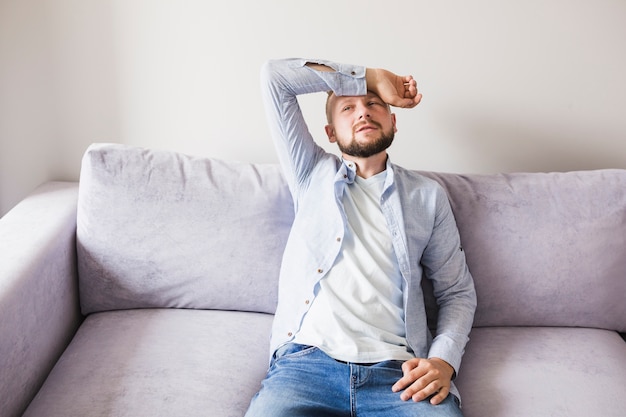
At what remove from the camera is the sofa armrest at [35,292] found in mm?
1436

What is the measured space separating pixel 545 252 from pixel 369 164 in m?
0.55

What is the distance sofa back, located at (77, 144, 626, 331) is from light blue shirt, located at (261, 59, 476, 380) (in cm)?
12

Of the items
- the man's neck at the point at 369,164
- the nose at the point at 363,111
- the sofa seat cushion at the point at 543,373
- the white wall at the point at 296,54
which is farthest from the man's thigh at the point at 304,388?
the white wall at the point at 296,54

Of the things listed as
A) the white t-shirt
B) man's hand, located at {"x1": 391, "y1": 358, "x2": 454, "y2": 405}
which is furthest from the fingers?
man's hand, located at {"x1": 391, "y1": 358, "x2": 454, "y2": 405}

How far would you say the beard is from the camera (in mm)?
1641

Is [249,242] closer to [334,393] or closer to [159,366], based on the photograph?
[159,366]

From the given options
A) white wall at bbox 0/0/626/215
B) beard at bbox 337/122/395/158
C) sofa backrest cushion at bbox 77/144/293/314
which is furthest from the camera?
white wall at bbox 0/0/626/215

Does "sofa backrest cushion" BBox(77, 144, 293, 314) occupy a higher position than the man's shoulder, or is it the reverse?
the man's shoulder

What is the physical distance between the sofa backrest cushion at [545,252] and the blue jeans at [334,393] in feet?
1.45

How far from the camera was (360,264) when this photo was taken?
1.61 meters

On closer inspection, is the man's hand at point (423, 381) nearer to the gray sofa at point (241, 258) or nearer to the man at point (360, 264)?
the man at point (360, 264)

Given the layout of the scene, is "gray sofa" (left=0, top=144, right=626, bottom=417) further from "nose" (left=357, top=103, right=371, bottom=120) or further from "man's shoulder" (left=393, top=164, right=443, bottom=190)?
"nose" (left=357, top=103, right=371, bottom=120)

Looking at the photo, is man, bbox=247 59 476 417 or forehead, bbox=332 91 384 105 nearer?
man, bbox=247 59 476 417

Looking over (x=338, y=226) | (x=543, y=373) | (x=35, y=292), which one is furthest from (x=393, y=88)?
(x=35, y=292)
